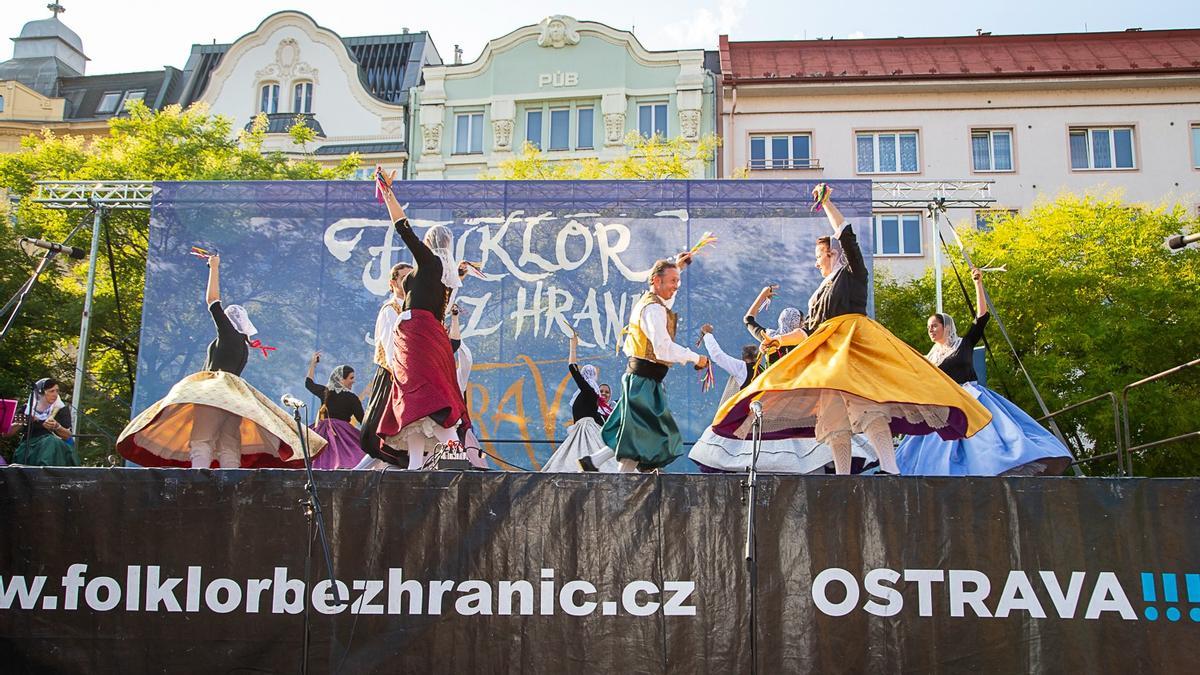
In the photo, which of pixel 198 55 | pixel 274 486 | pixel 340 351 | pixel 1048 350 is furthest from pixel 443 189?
pixel 198 55

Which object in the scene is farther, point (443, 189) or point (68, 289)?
point (68, 289)

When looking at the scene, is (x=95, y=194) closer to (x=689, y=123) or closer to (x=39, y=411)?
(x=39, y=411)

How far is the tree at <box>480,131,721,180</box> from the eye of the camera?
1792 cm

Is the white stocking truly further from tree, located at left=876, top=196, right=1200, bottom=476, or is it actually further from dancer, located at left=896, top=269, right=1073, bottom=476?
tree, located at left=876, top=196, right=1200, bottom=476

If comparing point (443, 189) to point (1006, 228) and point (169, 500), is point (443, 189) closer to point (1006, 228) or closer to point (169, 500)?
point (169, 500)

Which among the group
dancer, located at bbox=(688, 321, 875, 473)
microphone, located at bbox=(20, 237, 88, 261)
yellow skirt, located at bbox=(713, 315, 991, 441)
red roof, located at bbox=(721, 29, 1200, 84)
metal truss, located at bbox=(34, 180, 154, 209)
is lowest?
dancer, located at bbox=(688, 321, 875, 473)

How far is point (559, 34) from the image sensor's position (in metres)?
22.0

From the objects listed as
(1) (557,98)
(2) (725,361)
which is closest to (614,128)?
(1) (557,98)

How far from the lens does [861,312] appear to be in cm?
592

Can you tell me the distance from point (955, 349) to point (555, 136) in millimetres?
15076

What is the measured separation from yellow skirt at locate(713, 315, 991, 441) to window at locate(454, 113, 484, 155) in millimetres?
16801

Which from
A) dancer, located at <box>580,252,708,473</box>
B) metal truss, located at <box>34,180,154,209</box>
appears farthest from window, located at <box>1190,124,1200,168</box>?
metal truss, located at <box>34,180,154,209</box>

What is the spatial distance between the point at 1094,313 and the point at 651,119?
9.23 meters

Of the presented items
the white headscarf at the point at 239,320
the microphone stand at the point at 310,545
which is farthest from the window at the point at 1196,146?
the microphone stand at the point at 310,545
